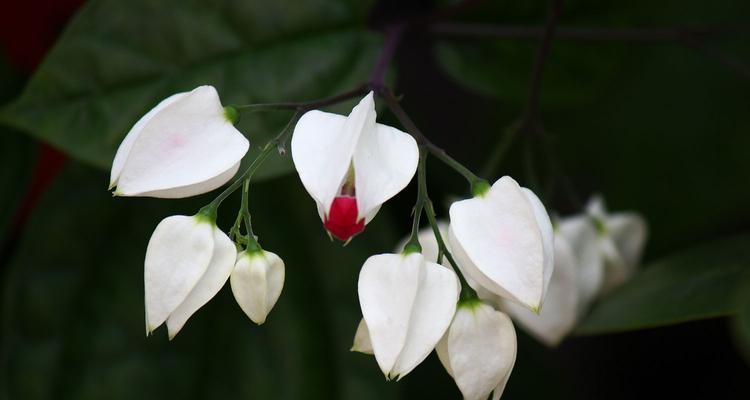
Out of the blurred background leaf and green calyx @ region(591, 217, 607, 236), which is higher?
green calyx @ region(591, 217, 607, 236)

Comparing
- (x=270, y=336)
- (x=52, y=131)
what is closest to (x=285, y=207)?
(x=270, y=336)

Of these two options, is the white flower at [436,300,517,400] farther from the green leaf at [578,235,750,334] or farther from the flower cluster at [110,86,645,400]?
the green leaf at [578,235,750,334]

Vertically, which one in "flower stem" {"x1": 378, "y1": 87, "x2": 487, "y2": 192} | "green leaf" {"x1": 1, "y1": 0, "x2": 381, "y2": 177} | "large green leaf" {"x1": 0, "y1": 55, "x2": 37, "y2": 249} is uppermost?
"flower stem" {"x1": 378, "y1": 87, "x2": 487, "y2": 192}

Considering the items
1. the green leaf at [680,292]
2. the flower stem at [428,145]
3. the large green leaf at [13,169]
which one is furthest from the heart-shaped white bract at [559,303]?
the large green leaf at [13,169]

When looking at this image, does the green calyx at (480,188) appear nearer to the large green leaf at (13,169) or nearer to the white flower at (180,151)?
the white flower at (180,151)

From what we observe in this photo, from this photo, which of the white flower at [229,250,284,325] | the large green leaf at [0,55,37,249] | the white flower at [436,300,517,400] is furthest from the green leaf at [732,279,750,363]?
the large green leaf at [0,55,37,249]

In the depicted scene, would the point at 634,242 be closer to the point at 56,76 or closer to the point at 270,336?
the point at 270,336

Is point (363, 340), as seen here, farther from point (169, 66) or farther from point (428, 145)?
point (169, 66)
